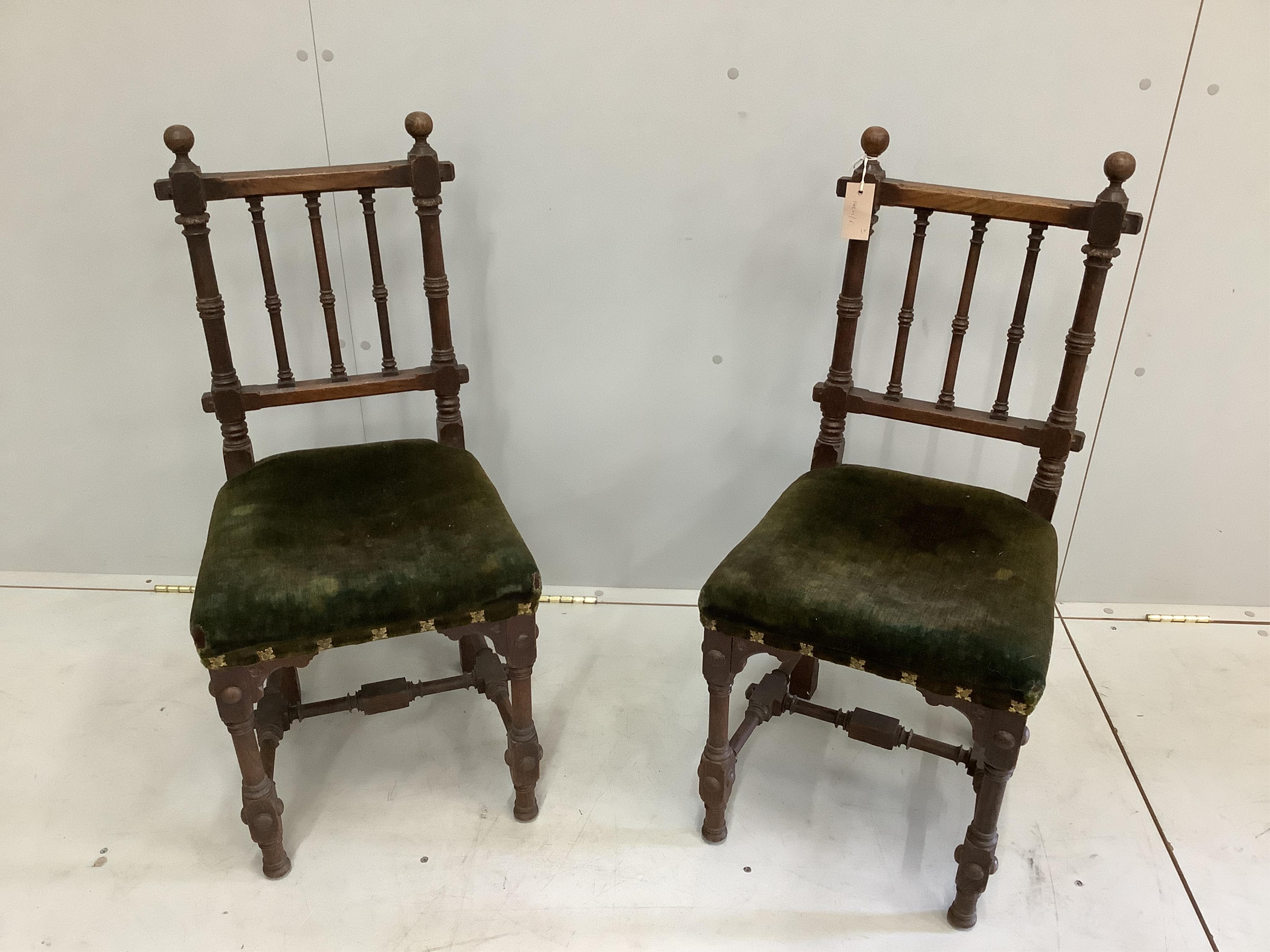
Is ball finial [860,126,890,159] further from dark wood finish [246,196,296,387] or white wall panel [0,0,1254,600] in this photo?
dark wood finish [246,196,296,387]

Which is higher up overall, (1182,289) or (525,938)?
(1182,289)

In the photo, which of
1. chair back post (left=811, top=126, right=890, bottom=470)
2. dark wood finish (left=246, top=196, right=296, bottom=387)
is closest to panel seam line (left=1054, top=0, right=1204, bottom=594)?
chair back post (left=811, top=126, right=890, bottom=470)

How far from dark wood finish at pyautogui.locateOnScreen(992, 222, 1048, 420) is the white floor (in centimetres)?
72

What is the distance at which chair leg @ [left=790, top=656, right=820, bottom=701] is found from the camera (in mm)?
1987

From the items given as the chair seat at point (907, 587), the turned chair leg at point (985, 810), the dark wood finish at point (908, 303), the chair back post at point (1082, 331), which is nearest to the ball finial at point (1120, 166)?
the chair back post at point (1082, 331)

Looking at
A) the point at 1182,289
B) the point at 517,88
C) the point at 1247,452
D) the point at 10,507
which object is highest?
the point at 517,88

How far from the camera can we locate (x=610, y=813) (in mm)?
1764

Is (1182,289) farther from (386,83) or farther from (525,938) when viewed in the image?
(525,938)

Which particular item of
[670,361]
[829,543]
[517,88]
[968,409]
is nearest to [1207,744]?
[968,409]

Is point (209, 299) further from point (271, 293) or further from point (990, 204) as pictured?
point (990, 204)

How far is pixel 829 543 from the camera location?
5.08 feet

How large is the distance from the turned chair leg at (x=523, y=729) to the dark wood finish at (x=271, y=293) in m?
0.64

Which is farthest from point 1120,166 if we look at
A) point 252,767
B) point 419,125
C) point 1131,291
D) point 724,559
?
point 252,767

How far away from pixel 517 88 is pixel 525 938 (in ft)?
4.99
